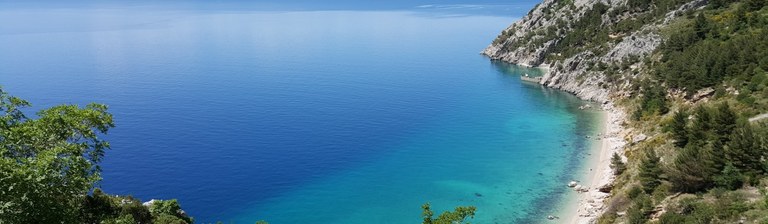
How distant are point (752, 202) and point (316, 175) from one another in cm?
4741

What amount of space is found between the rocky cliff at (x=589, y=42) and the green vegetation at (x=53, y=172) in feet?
295

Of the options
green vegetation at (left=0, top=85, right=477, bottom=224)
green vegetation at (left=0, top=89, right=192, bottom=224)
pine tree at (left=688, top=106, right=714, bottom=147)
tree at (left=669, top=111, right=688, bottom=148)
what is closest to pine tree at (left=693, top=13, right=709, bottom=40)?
tree at (left=669, top=111, right=688, bottom=148)

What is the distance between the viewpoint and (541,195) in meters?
63.6

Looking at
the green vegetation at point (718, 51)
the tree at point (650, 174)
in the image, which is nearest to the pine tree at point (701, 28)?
the green vegetation at point (718, 51)

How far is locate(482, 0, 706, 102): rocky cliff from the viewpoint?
110 m

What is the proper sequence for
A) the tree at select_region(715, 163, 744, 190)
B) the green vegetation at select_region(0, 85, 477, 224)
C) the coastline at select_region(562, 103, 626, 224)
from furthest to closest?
the coastline at select_region(562, 103, 626, 224)
the tree at select_region(715, 163, 744, 190)
the green vegetation at select_region(0, 85, 477, 224)

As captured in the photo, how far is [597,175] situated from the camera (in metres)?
68.1

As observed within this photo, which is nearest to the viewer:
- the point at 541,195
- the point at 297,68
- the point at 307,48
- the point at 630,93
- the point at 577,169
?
the point at 541,195

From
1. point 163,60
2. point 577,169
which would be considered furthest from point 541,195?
point 163,60

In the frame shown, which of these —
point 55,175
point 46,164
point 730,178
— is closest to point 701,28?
point 730,178

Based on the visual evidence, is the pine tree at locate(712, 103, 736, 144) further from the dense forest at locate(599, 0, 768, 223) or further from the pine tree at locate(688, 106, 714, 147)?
the pine tree at locate(688, 106, 714, 147)

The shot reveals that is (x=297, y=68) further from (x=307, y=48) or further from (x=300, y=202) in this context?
(x=300, y=202)

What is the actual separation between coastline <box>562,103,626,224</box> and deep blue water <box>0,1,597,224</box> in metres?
1.85

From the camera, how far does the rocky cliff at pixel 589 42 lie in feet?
362
